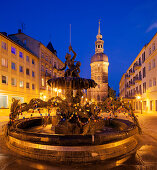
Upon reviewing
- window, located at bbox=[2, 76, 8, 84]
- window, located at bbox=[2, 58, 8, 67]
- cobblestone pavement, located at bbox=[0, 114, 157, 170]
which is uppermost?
window, located at bbox=[2, 58, 8, 67]

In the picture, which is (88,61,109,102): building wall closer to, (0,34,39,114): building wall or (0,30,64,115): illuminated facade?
(0,30,64,115): illuminated facade

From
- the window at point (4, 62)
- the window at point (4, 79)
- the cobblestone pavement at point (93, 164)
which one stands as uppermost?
the window at point (4, 62)

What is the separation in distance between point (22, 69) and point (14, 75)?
309 cm

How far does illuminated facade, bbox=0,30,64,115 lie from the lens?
23297mm

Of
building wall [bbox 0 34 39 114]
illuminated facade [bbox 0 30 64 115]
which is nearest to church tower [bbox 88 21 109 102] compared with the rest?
illuminated facade [bbox 0 30 64 115]

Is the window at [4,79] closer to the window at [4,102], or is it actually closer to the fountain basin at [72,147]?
the window at [4,102]

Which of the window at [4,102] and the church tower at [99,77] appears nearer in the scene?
the window at [4,102]

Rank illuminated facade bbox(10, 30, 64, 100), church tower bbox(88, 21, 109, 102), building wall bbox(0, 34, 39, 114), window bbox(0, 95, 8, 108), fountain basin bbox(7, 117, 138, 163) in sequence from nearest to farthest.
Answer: fountain basin bbox(7, 117, 138, 163)
building wall bbox(0, 34, 39, 114)
window bbox(0, 95, 8, 108)
illuminated facade bbox(10, 30, 64, 100)
church tower bbox(88, 21, 109, 102)

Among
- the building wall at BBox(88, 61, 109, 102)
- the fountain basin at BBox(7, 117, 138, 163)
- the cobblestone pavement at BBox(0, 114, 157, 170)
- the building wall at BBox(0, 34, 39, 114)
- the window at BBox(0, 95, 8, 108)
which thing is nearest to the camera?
the cobblestone pavement at BBox(0, 114, 157, 170)

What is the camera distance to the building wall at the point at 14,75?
2307 centimetres

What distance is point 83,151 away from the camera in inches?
168

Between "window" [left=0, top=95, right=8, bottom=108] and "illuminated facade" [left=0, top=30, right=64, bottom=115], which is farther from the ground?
"illuminated facade" [left=0, top=30, right=64, bottom=115]

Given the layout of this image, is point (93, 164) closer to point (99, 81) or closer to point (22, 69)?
point (22, 69)

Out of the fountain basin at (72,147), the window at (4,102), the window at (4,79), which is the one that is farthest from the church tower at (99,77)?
the fountain basin at (72,147)
